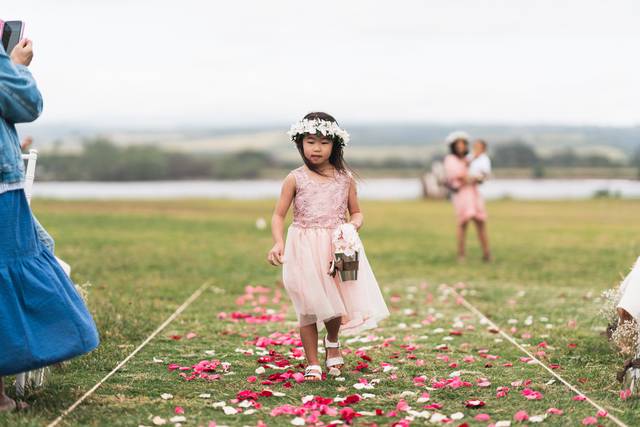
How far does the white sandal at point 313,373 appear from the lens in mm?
6195

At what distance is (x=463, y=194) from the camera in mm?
15328

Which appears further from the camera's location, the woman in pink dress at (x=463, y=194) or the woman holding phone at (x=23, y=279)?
the woman in pink dress at (x=463, y=194)

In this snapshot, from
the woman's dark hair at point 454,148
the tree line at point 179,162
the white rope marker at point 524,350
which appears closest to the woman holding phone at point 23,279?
the white rope marker at point 524,350


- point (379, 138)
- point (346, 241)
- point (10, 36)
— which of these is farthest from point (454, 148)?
point (379, 138)

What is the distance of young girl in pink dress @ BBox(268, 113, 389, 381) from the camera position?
6.30m

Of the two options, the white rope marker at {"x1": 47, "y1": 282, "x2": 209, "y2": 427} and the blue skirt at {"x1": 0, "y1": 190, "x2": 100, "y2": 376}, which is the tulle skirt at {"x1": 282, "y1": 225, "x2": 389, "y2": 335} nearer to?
the white rope marker at {"x1": 47, "y1": 282, "x2": 209, "y2": 427}

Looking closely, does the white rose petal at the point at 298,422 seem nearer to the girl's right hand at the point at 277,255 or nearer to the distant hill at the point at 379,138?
the girl's right hand at the point at 277,255

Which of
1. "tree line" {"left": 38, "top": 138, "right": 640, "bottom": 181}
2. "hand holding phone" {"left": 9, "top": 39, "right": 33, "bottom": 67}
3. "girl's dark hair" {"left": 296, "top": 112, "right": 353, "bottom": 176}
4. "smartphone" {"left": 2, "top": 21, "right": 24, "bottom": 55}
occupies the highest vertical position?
"smartphone" {"left": 2, "top": 21, "right": 24, "bottom": 55}

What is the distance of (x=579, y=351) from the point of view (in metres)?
7.42

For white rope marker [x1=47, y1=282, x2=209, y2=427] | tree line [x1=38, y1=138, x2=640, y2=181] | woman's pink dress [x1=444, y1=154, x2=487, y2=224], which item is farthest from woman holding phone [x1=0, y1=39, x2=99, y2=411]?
tree line [x1=38, y1=138, x2=640, y2=181]

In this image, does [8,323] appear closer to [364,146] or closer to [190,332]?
[190,332]

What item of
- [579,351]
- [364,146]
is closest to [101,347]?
[579,351]

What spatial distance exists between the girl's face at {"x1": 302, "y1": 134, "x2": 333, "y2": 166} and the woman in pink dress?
8976mm

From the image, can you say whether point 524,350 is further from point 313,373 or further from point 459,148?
point 459,148
